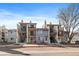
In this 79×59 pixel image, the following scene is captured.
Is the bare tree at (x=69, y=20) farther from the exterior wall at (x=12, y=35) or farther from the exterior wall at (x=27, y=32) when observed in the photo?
the exterior wall at (x=12, y=35)

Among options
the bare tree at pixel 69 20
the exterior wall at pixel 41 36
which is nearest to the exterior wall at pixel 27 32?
the exterior wall at pixel 41 36

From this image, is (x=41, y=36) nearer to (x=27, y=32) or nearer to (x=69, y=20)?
(x=27, y=32)

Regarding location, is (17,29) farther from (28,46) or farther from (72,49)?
(72,49)

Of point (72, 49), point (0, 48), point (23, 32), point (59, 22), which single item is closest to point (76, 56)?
point (72, 49)

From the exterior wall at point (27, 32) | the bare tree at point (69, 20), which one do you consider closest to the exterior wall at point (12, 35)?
the exterior wall at point (27, 32)

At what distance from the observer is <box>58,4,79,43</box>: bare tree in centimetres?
606

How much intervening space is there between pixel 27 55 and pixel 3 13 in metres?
1.00

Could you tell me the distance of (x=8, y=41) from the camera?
239 inches

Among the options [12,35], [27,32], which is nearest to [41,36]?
[27,32]

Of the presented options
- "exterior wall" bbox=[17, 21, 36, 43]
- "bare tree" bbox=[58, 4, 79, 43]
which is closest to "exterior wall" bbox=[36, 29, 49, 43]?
"exterior wall" bbox=[17, 21, 36, 43]

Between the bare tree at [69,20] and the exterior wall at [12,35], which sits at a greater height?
the bare tree at [69,20]

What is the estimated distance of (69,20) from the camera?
611cm

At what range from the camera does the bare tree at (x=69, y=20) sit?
19.9ft

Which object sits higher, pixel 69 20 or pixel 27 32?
pixel 69 20
